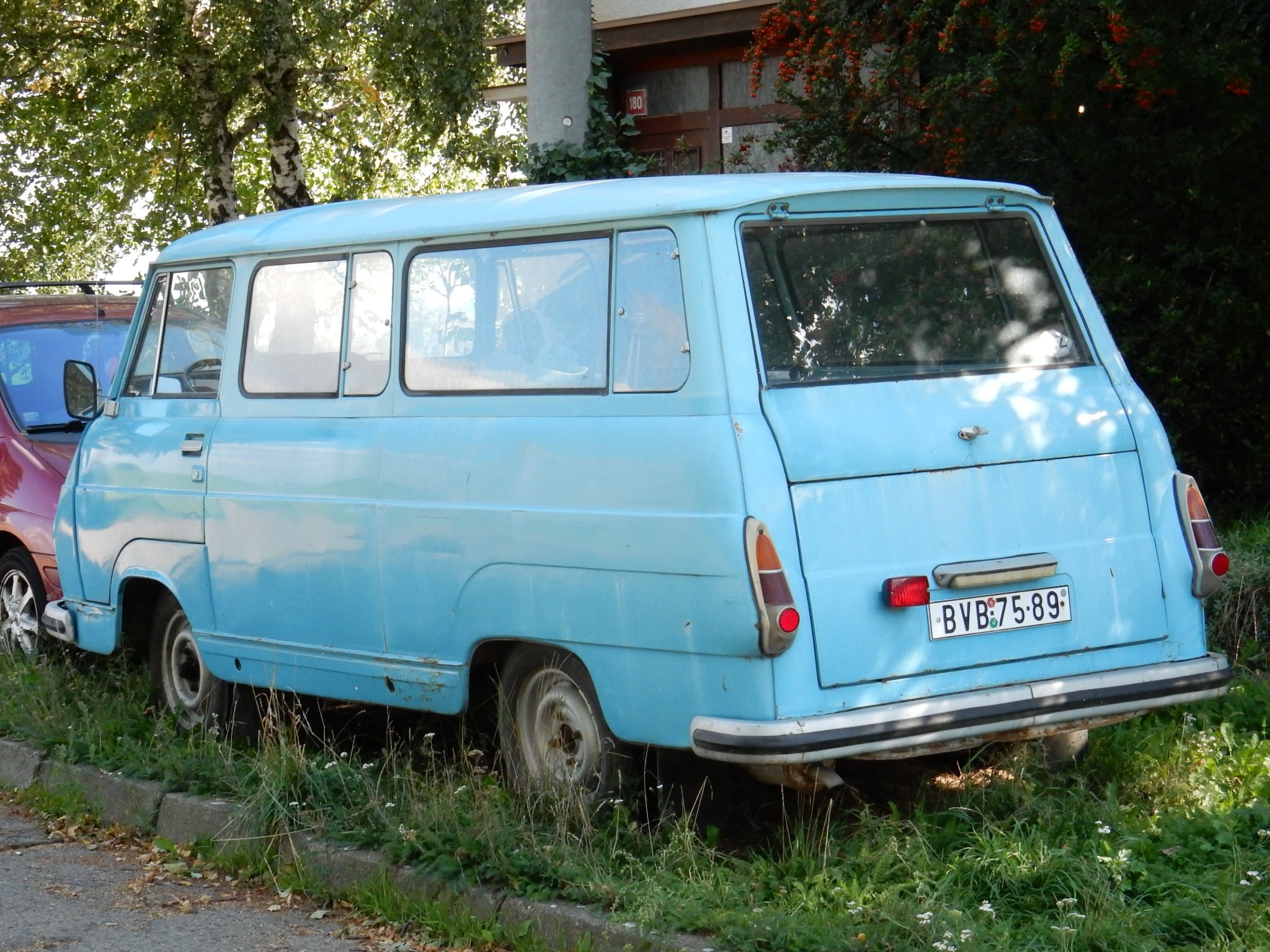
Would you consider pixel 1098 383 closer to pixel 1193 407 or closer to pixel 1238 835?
pixel 1238 835

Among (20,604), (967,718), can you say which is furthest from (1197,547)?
(20,604)

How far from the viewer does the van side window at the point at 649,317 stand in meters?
5.31

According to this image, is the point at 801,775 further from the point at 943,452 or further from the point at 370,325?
the point at 370,325

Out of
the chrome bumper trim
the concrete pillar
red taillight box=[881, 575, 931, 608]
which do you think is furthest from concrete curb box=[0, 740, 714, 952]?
the concrete pillar

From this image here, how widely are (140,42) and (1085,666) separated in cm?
1772

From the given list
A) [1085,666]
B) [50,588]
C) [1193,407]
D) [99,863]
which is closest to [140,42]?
[50,588]

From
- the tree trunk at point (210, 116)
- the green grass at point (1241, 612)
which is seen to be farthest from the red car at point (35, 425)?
the tree trunk at point (210, 116)

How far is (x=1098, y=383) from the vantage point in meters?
5.80

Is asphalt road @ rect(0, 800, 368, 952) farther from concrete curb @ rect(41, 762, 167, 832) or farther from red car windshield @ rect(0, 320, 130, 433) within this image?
red car windshield @ rect(0, 320, 130, 433)

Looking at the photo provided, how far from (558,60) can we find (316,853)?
752 centimetres

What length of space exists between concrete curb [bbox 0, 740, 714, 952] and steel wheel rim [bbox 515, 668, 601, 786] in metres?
0.56

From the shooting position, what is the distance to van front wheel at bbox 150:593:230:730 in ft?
24.4

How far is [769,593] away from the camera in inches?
193

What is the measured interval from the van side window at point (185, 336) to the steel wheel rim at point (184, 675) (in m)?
1.03
